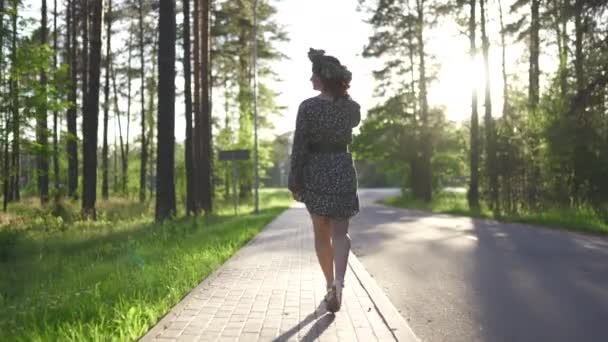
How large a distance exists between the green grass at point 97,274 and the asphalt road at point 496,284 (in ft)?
7.65

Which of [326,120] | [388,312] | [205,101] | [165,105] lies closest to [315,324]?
[388,312]

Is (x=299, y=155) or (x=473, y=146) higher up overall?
(x=473, y=146)

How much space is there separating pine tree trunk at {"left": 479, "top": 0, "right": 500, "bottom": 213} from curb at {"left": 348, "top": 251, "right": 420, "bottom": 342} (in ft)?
52.6

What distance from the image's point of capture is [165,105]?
16375mm

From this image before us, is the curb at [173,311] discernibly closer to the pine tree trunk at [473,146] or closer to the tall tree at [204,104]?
the tall tree at [204,104]

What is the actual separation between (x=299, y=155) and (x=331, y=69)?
2.46 feet

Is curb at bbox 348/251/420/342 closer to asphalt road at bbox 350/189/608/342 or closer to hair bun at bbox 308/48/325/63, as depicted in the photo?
asphalt road at bbox 350/189/608/342

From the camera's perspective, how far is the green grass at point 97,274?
14.7 ft

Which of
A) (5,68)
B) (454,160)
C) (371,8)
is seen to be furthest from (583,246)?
(454,160)

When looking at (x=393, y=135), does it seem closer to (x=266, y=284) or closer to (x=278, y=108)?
(x=278, y=108)

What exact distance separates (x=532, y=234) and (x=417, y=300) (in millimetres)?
7891

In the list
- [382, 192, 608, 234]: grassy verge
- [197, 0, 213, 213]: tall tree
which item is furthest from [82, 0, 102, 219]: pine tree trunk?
[382, 192, 608, 234]: grassy verge

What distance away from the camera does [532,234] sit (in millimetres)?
12922

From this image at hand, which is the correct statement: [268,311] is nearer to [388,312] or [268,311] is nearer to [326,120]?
[388,312]
